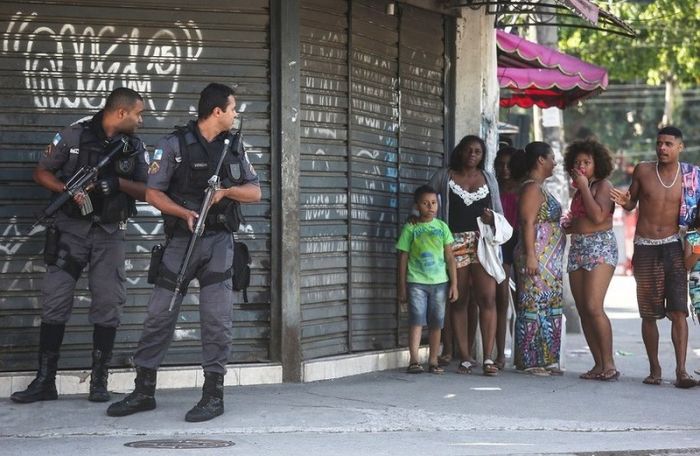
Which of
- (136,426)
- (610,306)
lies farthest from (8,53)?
(610,306)

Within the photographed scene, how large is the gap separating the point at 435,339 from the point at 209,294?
3100 mm

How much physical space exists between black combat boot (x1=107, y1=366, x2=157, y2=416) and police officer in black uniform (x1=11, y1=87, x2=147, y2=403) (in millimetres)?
480

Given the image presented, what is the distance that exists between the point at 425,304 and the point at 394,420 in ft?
7.85

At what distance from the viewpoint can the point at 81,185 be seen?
25.5 ft

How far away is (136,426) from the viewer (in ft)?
24.3

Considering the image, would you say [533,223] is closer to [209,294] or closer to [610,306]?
[209,294]

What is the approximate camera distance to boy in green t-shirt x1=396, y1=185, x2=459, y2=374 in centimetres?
1009

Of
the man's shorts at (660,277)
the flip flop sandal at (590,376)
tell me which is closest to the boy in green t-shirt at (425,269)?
the flip flop sandal at (590,376)

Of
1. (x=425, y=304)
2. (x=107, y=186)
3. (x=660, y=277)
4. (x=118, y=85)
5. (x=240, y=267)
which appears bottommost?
(x=425, y=304)

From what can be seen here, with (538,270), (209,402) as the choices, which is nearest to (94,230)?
(209,402)

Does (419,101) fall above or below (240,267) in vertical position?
above

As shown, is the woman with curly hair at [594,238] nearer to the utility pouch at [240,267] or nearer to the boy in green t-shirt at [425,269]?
the boy in green t-shirt at [425,269]

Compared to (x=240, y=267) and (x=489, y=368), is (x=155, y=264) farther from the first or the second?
(x=489, y=368)

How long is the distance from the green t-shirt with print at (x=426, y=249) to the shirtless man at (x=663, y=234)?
138 centimetres
